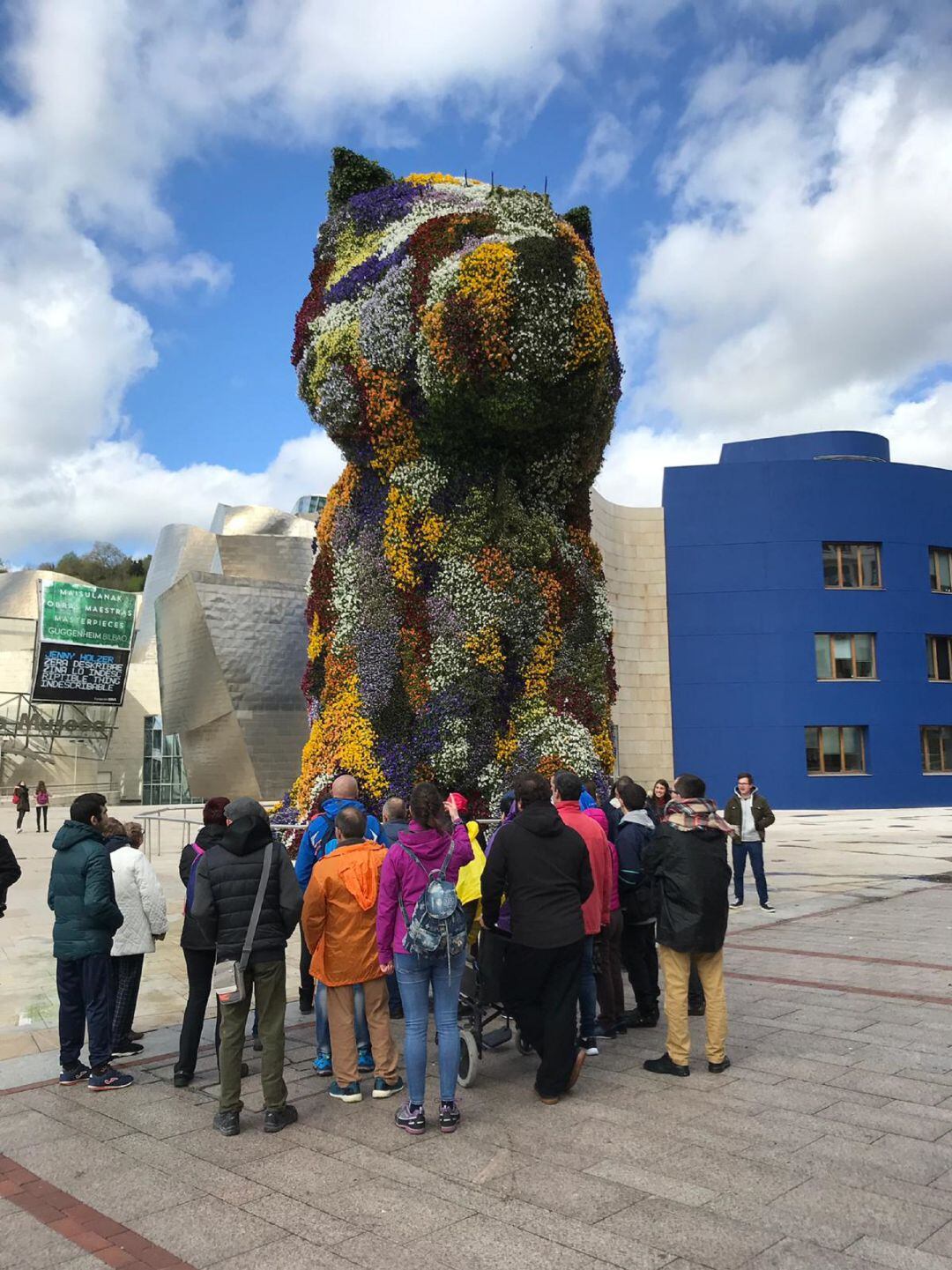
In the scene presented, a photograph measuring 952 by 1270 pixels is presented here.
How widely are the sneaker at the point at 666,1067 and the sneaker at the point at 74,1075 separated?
10.9 ft

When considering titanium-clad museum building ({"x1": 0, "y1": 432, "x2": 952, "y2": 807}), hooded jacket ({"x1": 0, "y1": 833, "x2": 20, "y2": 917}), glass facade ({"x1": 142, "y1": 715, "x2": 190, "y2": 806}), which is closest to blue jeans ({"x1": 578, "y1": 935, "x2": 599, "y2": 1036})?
hooded jacket ({"x1": 0, "y1": 833, "x2": 20, "y2": 917})

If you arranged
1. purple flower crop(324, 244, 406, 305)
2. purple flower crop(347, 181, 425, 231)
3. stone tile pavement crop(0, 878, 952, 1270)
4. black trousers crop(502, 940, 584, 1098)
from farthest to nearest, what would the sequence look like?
purple flower crop(347, 181, 425, 231) < purple flower crop(324, 244, 406, 305) < black trousers crop(502, 940, 584, 1098) < stone tile pavement crop(0, 878, 952, 1270)

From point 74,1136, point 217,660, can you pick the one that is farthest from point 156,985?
point 217,660

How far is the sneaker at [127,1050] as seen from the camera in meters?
6.59

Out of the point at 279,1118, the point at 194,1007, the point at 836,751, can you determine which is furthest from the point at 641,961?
the point at 836,751

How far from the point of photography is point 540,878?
5410 millimetres

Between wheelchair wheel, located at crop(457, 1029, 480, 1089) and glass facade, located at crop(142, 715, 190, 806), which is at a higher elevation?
glass facade, located at crop(142, 715, 190, 806)

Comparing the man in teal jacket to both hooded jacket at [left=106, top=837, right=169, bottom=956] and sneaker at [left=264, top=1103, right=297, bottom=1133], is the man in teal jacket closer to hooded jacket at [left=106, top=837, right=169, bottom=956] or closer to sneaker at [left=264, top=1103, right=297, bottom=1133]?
hooded jacket at [left=106, top=837, right=169, bottom=956]

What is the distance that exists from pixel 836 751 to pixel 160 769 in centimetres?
3103

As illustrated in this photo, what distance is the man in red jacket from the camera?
20.2 ft

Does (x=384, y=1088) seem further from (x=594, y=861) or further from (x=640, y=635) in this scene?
(x=640, y=635)

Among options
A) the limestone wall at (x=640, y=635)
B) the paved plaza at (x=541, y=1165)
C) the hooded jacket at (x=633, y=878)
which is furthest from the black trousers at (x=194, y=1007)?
the limestone wall at (x=640, y=635)

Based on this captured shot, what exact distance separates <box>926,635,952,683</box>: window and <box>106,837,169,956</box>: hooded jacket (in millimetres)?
33842

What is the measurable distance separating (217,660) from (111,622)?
18.7 m
